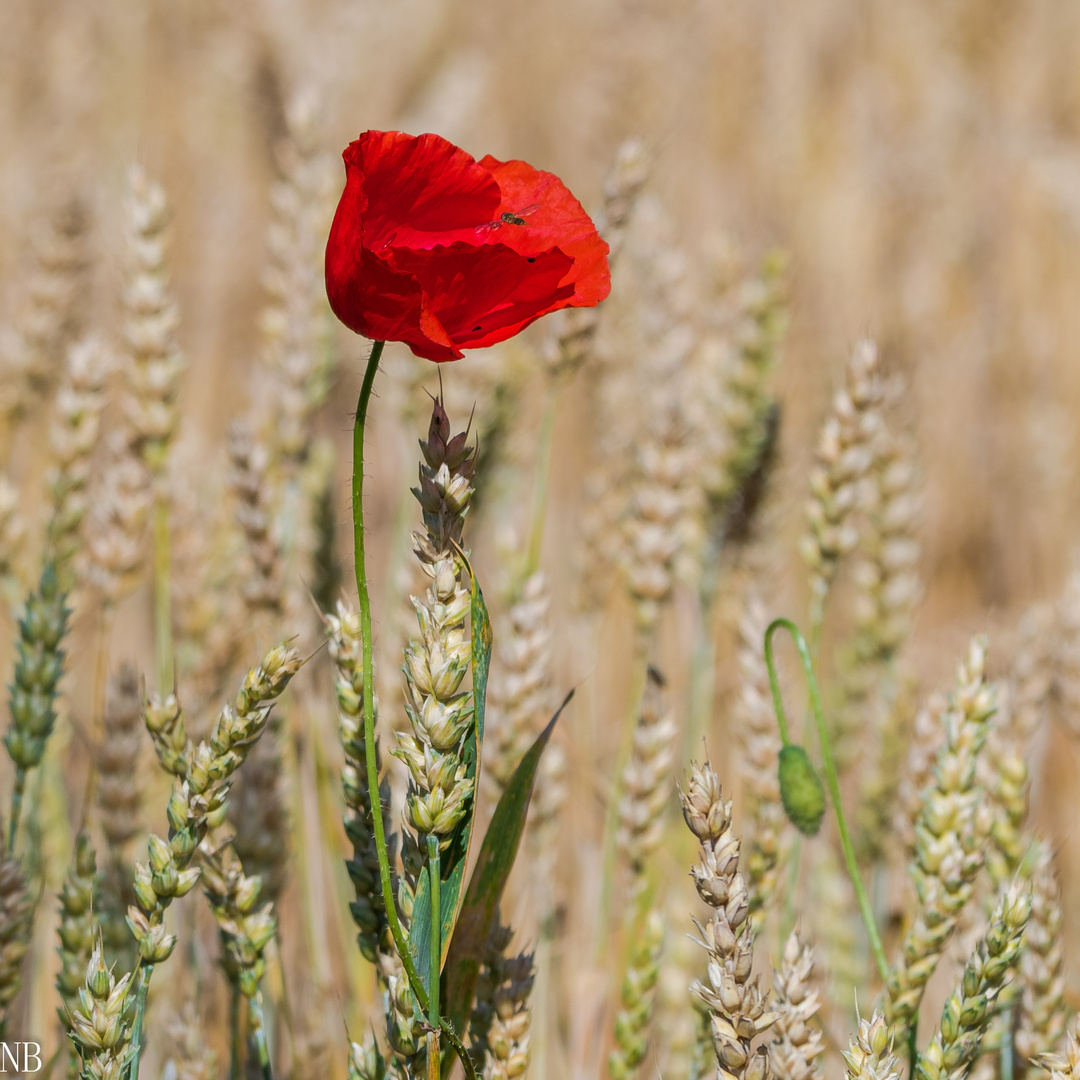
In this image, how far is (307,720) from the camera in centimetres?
148

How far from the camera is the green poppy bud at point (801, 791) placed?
0.85 metres

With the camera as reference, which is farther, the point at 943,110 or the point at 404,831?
the point at 943,110

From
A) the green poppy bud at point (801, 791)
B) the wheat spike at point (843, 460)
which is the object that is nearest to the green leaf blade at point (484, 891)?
the green poppy bud at point (801, 791)

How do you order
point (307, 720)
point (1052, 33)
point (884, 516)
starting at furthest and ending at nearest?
1. point (1052, 33)
2. point (884, 516)
3. point (307, 720)

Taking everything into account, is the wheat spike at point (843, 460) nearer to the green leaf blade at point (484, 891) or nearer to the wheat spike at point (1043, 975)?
the wheat spike at point (1043, 975)

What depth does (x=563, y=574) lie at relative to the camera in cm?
231

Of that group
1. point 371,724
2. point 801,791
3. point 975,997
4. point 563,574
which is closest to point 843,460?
point 801,791

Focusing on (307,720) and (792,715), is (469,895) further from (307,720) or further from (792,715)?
(792,715)

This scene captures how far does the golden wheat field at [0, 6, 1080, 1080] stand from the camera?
2.33ft

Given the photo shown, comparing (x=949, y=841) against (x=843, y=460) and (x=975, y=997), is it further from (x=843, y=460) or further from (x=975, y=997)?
(x=843, y=460)

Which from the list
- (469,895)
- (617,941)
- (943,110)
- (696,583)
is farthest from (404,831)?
(943,110)

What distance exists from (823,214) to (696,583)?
1781 mm

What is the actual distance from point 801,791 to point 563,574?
147cm

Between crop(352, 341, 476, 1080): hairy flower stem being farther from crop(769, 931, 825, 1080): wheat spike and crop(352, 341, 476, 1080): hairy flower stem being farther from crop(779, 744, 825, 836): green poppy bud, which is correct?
crop(779, 744, 825, 836): green poppy bud
